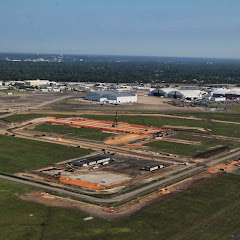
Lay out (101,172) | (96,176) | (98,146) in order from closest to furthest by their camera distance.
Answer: (96,176), (101,172), (98,146)

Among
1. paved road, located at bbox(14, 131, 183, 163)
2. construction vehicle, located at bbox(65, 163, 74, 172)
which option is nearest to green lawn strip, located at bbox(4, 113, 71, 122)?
paved road, located at bbox(14, 131, 183, 163)

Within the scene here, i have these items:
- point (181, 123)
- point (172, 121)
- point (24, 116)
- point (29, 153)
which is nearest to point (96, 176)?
point (29, 153)

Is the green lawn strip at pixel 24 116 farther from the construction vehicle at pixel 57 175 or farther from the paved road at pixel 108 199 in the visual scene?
the paved road at pixel 108 199

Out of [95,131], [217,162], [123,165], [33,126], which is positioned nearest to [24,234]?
[123,165]

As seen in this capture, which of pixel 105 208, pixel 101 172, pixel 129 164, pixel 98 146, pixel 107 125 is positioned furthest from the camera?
pixel 107 125

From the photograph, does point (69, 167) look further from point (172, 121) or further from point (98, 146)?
point (172, 121)

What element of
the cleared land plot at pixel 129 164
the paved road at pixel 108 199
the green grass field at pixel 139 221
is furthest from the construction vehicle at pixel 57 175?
the cleared land plot at pixel 129 164

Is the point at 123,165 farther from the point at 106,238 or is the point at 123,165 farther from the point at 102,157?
the point at 106,238
